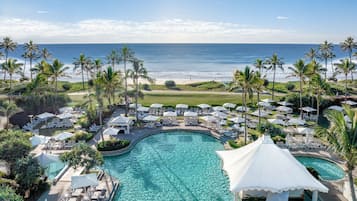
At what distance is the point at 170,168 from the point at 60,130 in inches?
534

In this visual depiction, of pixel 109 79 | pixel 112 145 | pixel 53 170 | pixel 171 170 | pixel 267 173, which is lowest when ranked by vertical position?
pixel 53 170

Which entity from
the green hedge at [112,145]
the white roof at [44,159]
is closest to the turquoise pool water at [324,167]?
the green hedge at [112,145]

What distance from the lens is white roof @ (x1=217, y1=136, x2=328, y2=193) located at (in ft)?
39.6

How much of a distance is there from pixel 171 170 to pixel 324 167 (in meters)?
10.6

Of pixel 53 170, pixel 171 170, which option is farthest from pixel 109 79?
pixel 171 170

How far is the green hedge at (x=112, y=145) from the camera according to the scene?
21.8 metres

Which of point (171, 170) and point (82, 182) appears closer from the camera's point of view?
point (82, 182)

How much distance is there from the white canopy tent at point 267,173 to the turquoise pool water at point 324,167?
16.9ft

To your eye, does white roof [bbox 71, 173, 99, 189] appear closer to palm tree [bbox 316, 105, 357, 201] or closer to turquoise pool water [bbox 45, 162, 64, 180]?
turquoise pool water [bbox 45, 162, 64, 180]

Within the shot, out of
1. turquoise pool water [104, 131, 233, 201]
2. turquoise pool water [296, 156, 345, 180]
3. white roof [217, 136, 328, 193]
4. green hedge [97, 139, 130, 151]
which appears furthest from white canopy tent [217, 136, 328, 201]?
green hedge [97, 139, 130, 151]

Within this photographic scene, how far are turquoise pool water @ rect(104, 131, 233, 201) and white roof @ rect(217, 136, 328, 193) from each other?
9.72 ft

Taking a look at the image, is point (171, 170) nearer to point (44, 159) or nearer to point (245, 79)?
point (44, 159)

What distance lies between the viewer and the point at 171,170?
18891mm

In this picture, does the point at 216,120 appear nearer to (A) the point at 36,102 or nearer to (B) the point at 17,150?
(B) the point at 17,150
